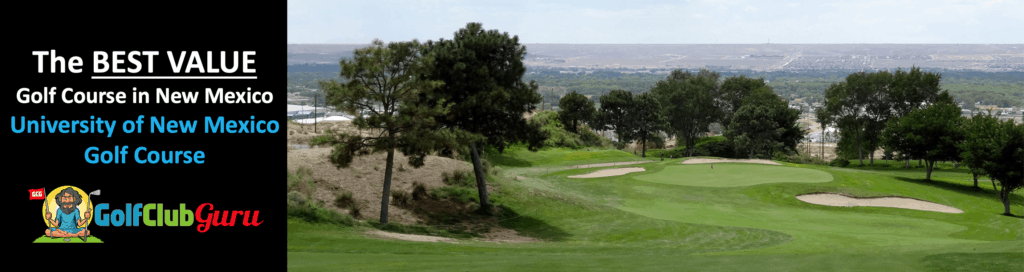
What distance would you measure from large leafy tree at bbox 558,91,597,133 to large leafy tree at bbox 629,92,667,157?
24.7 ft

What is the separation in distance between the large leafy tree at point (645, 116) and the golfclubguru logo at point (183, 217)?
266 ft

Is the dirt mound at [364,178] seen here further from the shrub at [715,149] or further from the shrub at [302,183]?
the shrub at [715,149]

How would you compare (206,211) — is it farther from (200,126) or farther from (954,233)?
(954,233)

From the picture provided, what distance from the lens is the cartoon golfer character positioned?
9.55m

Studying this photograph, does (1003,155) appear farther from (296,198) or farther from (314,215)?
(296,198)

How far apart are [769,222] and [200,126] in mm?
23843

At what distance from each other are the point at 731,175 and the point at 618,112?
50.3 metres

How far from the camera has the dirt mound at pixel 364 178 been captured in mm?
25562

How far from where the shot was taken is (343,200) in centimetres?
2481

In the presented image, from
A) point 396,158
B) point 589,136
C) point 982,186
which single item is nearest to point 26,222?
point 396,158

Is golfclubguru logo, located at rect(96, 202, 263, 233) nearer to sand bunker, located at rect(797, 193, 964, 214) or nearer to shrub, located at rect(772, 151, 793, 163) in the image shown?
sand bunker, located at rect(797, 193, 964, 214)

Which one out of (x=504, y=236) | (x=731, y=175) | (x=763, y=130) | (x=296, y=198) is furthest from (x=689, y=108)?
(x=296, y=198)

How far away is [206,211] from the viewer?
1038 cm

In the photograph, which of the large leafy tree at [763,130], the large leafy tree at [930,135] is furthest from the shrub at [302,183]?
the large leafy tree at [763,130]
